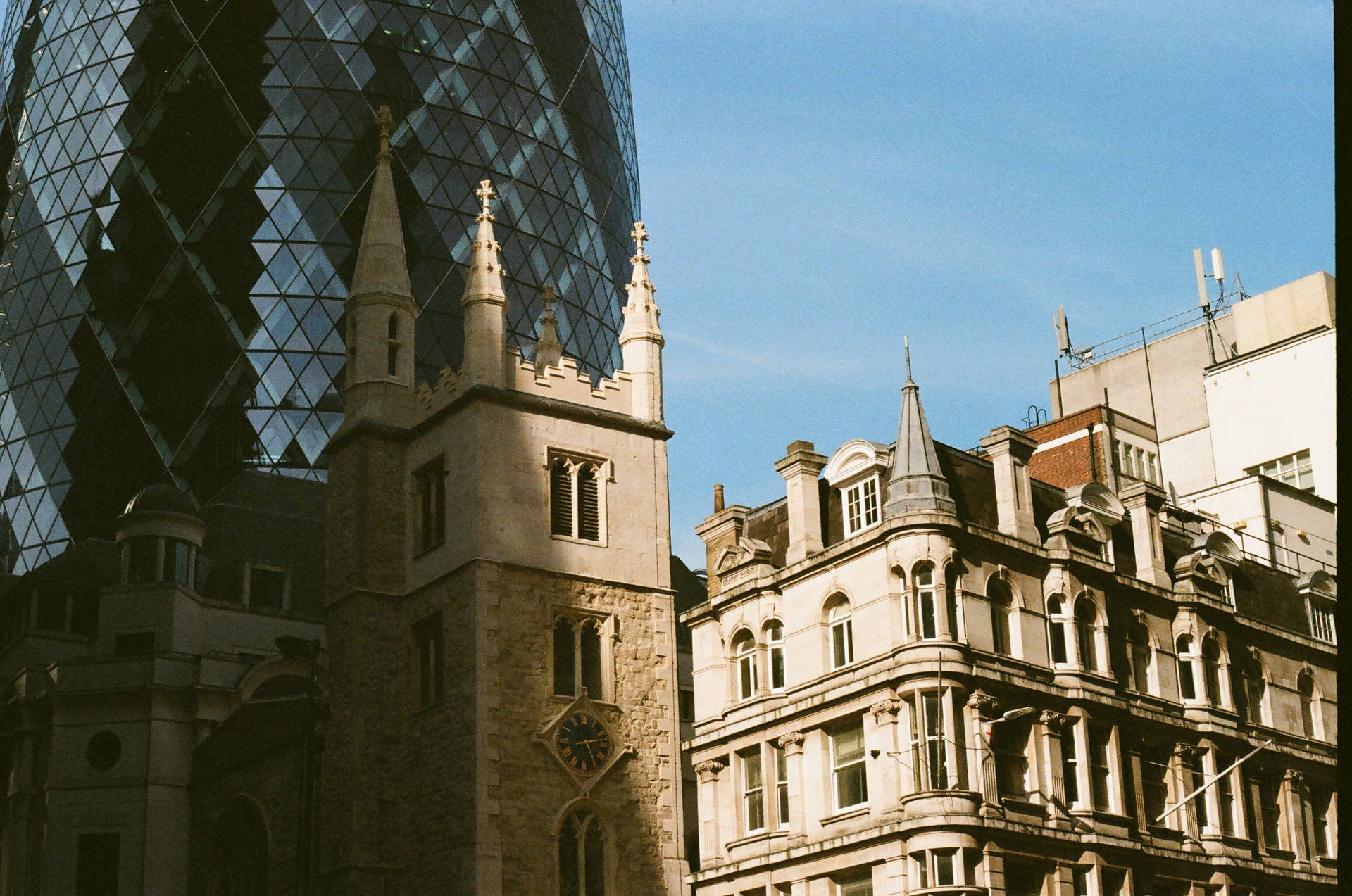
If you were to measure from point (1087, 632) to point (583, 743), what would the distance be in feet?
35.8

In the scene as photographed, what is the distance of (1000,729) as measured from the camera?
3838cm

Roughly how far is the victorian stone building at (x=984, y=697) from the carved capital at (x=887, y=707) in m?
0.05

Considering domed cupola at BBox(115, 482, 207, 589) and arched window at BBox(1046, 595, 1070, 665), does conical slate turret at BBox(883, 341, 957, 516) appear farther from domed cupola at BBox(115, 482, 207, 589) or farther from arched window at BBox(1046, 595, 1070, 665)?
domed cupola at BBox(115, 482, 207, 589)

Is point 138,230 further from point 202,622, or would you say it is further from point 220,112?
point 202,622

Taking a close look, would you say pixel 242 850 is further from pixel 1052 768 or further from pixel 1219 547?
pixel 1219 547

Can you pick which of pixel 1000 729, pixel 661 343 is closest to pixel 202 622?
pixel 661 343

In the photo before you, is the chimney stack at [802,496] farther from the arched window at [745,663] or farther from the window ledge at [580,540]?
the window ledge at [580,540]

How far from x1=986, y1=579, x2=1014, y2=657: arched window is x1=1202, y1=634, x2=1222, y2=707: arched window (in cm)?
625

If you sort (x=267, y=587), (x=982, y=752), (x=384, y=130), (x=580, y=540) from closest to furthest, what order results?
(x=982, y=752) → (x=580, y=540) → (x=384, y=130) → (x=267, y=587)

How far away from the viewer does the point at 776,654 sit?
41625mm

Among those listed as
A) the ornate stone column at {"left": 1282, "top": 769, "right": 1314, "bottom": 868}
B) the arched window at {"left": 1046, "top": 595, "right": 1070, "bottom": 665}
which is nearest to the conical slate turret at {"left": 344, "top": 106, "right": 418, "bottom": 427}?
the arched window at {"left": 1046, "top": 595, "right": 1070, "bottom": 665}

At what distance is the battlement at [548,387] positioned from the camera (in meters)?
45.4

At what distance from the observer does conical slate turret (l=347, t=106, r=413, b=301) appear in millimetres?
48375

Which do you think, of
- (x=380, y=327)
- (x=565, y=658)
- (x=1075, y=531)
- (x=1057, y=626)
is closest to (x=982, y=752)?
(x=1057, y=626)
